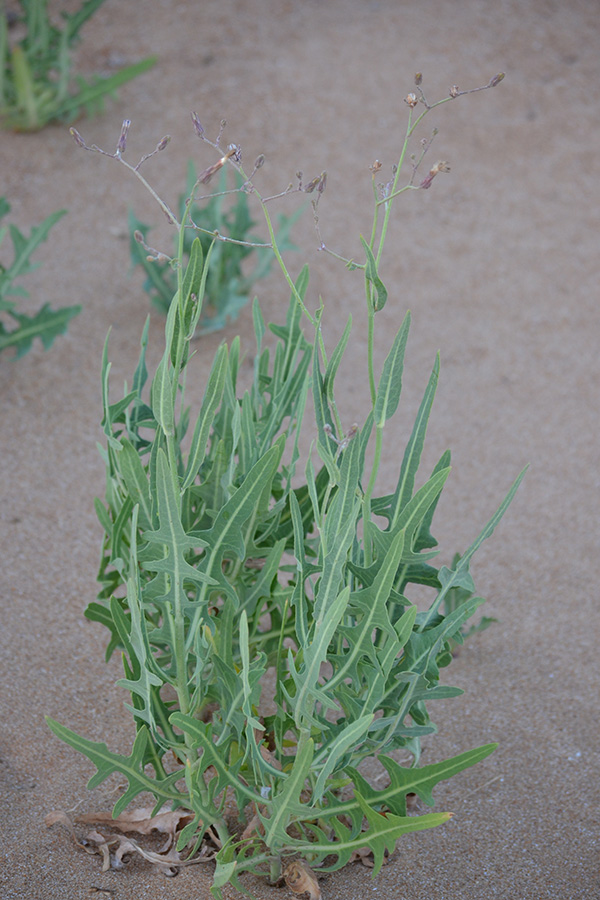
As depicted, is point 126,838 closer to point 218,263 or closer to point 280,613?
point 280,613

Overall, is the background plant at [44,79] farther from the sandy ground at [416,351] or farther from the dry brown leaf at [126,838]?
the dry brown leaf at [126,838]

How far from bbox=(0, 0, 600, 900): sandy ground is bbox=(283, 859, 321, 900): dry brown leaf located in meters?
0.04

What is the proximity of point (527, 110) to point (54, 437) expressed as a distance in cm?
252

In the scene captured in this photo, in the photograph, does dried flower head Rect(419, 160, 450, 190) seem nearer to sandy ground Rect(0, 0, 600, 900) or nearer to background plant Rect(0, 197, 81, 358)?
sandy ground Rect(0, 0, 600, 900)

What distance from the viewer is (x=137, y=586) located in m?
1.02

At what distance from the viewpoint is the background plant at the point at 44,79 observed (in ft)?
10.4

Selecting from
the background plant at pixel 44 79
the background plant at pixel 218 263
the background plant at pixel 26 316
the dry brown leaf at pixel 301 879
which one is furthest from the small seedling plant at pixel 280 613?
the background plant at pixel 44 79

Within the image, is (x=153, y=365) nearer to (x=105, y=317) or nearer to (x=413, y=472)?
(x=105, y=317)

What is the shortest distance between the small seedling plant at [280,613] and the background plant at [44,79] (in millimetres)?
2327

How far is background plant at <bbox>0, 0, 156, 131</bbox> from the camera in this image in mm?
3178

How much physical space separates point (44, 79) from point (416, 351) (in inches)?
71.2

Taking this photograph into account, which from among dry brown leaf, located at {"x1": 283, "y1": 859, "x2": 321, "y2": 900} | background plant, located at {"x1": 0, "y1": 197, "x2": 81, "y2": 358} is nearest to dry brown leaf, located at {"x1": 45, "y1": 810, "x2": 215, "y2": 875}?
dry brown leaf, located at {"x1": 283, "y1": 859, "x2": 321, "y2": 900}

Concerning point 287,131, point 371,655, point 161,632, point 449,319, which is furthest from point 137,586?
point 287,131

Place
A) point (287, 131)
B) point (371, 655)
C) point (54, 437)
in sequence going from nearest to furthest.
Result: point (371, 655), point (54, 437), point (287, 131)
